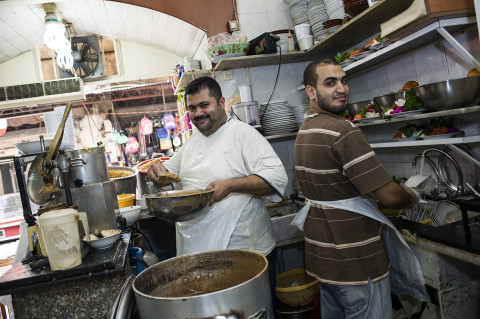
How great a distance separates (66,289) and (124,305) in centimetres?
93

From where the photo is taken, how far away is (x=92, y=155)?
6.88 feet

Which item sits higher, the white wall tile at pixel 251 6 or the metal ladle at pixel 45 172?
the white wall tile at pixel 251 6

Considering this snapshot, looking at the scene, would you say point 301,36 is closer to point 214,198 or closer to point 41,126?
point 214,198

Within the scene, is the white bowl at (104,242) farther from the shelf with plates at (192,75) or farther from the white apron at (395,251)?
the shelf with plates at (192,75)

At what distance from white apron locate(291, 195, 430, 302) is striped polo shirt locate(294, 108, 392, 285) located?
32 mm

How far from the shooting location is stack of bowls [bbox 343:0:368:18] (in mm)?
2650

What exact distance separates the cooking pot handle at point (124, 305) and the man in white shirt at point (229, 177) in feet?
3.90

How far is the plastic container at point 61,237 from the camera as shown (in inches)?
54.3

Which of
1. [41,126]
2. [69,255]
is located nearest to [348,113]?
[69,255]

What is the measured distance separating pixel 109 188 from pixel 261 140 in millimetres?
931

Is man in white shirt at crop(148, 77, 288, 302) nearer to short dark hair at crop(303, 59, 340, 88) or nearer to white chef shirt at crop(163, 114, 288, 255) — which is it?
white chef shirt at crop(163, 114, 288, 255)

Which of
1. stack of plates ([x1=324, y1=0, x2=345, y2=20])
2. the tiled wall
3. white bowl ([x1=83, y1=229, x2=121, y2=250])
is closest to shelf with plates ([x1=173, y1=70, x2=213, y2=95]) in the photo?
the tiled wall

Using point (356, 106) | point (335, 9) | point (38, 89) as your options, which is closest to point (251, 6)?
point (335, 9)

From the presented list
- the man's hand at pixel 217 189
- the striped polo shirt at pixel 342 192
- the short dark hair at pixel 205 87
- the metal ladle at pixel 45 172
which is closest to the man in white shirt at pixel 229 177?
the short dark hair at pixel 205 87
